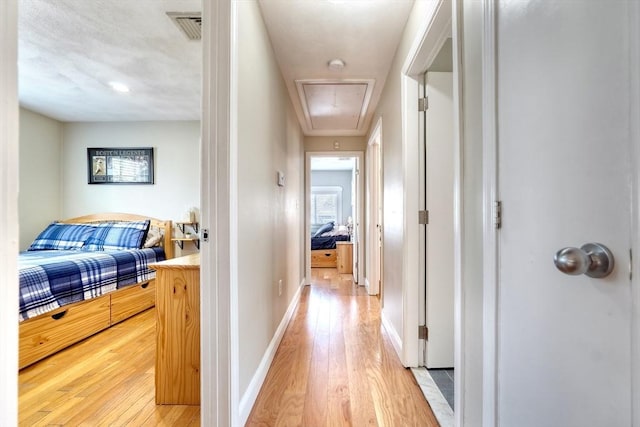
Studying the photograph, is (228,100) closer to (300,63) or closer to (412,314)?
(300,63)

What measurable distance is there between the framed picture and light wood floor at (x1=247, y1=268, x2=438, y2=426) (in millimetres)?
2905

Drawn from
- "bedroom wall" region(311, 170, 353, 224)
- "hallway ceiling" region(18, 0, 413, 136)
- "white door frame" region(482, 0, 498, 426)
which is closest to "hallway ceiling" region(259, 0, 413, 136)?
"hallway ceiling" region(18, 0, 413, 136)

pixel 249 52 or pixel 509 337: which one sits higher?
pixel 249 52

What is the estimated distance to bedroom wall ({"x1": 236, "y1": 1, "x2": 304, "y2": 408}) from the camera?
1.44 meters

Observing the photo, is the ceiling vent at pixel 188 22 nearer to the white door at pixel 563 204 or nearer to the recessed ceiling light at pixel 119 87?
the recessed ceiling light at pixel 119 87

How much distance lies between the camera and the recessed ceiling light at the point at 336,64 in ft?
7.97

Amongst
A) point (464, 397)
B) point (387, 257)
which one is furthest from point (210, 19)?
point (387, 257)

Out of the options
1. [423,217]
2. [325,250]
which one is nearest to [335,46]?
[423,217]

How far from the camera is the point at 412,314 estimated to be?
1935 mm

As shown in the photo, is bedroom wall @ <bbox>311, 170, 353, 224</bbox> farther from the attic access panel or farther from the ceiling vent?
the ceiling vent

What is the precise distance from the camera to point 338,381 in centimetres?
180

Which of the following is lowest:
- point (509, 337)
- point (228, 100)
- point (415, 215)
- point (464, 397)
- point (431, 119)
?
point (464, 397)

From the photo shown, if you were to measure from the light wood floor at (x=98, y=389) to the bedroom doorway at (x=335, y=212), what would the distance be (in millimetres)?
2573

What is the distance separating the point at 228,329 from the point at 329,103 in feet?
9.01
